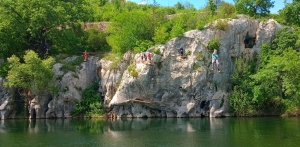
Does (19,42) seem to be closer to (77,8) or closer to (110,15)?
(77,8)

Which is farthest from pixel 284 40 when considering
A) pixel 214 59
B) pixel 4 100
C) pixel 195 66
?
pixel 4 100

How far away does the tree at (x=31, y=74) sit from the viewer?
154ft

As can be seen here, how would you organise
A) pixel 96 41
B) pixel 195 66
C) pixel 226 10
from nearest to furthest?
1. pixel 195 66
2. pixel 226 10
3. pixel 96 41

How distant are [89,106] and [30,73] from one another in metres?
8.83

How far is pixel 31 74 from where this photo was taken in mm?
47062

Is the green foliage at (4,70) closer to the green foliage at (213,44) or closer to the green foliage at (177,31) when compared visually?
the green foliage at (177,31)

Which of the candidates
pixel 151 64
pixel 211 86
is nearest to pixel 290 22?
pixel 211 86

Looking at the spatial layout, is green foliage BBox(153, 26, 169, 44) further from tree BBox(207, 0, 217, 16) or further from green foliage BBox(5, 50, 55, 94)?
green foliage BBox(5, 50, 55, 94)

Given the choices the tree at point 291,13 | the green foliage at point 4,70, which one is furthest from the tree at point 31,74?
the tree at point 291,13

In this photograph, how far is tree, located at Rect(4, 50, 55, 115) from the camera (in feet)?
154

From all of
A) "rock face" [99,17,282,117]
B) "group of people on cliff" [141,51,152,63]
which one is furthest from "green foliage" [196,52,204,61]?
"group of people on cliff" [141,51,152,63]

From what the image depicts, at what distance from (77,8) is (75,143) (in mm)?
35277

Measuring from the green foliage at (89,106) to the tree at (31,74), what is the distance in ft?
15.8

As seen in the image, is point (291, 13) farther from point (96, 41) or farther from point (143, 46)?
point (96, 41)
